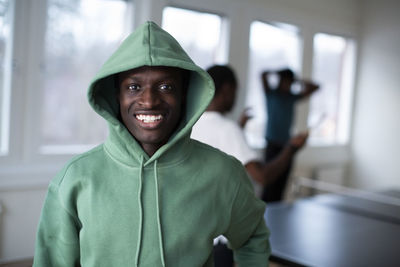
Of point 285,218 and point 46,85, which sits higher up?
point 46,85

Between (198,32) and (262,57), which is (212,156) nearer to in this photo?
(198,32)

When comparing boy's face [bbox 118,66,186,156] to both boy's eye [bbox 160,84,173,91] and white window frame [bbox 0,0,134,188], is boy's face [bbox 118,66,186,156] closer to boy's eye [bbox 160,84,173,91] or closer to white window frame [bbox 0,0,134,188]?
boy's eye [bbox 160,84,173,91]

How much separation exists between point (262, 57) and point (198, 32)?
90 centimetres

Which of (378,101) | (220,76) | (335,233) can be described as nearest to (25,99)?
(220,76)

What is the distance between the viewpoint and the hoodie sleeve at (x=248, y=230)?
1.14 metres

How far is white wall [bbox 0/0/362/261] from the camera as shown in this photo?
2986 mm

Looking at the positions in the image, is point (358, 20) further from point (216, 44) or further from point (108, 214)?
point (108, 214)

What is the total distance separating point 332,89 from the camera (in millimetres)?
5707

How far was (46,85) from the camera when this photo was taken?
3.19 m


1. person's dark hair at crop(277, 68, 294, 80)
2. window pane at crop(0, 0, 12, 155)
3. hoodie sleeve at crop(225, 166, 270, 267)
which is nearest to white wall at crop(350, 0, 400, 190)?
person's dark hair at crop(277, 68, 294, 80)

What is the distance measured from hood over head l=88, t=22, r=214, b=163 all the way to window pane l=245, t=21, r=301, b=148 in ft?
11.0

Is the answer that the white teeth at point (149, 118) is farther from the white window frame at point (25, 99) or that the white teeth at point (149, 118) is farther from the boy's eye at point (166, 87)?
the white window frame at point (25, 99)

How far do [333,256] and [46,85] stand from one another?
7.19 ft

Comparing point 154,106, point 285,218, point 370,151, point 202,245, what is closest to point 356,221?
point 285,218
